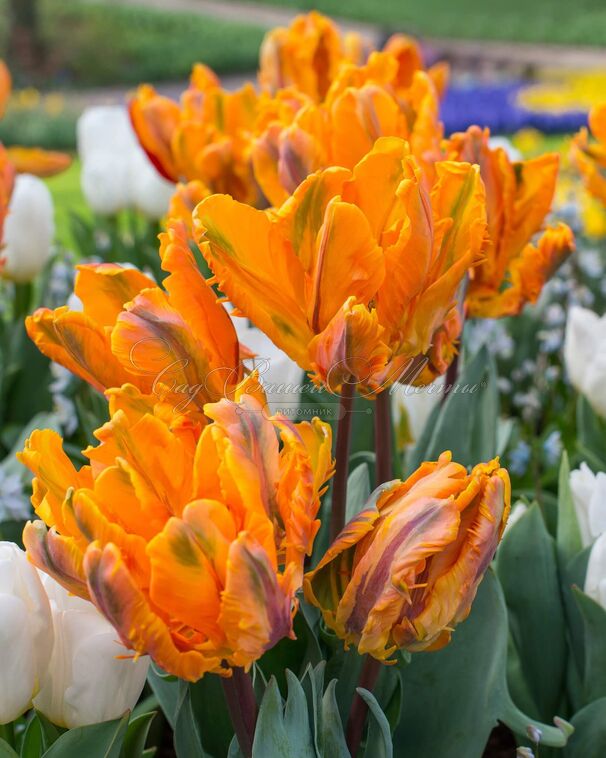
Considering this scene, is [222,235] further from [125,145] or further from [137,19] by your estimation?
[137,19]

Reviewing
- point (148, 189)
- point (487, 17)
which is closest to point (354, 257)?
point (148, 189)

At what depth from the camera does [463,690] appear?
0.85m

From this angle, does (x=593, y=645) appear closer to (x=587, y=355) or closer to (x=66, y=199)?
(x=587, y=355)

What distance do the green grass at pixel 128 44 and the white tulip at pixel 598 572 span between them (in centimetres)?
1015

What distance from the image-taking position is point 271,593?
59cm

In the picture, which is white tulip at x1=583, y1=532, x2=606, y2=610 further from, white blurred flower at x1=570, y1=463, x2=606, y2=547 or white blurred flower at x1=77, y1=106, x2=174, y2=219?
white blurred flower at x1=77, y1=106, x2=174, y2=219

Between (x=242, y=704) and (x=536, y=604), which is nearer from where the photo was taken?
(x=242, y=704)

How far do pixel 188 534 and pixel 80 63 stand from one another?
11.2 m

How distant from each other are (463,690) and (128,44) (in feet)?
38.1

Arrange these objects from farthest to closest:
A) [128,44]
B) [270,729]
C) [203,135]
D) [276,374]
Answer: [128,44], [203,135], [276,374], [270,729]

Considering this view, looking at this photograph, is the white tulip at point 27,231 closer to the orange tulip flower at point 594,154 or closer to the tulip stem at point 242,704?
the orange tulip flower at point 594,154

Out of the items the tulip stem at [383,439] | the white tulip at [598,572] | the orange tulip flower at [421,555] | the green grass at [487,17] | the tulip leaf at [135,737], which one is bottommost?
the green grass at [487,17]

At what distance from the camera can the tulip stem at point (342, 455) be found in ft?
2.51

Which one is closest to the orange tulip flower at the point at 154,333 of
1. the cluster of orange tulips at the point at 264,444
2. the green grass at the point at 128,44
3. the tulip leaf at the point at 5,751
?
the cluster of orange tulips at the point at 264,444
